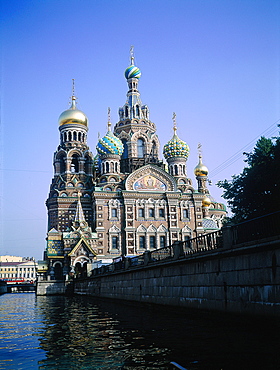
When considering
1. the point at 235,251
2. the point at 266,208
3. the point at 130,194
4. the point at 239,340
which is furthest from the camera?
the point at 130,194

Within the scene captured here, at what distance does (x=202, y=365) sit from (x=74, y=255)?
37.2 metres

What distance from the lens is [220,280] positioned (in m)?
13.7

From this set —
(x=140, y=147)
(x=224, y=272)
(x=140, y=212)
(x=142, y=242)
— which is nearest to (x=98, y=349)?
(x=224, y=272)

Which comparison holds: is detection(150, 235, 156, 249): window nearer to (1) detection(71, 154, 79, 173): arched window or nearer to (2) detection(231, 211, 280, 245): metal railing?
(1) detection(71, 154, 79, 173): arched window

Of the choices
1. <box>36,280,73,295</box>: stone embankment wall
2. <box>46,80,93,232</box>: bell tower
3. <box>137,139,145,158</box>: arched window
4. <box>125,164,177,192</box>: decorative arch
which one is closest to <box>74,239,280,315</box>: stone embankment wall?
<box>36,280,73,295</box>: stone embankment wall

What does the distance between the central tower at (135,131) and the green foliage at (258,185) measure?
1057 inches

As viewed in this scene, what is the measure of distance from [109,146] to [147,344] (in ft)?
138

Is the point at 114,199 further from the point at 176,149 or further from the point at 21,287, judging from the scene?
the point at 21,287

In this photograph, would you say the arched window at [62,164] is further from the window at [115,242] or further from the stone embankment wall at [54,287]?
the stone embankment wall at [54,287]

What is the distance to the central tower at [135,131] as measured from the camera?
55.3 metres

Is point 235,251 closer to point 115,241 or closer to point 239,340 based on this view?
point 239,340

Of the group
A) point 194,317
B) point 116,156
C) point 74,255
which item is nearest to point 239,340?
point 194,317

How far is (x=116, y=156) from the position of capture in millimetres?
51031

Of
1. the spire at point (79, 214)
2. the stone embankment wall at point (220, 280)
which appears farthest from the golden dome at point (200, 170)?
the stone embankment wall at point (220, 280)
